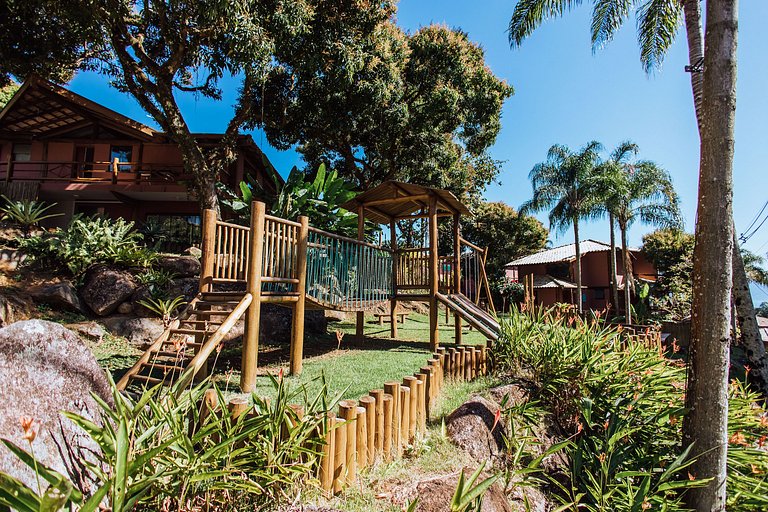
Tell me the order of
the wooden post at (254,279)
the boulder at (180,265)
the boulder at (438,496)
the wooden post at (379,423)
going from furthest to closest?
the boulder at (180,265)
the wooden post at (254,279)
the wooden post at (379,423)
the boulder at (438,496)

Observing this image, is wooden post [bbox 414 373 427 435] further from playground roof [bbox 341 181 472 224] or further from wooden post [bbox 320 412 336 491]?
playground roof [bbox 341 181 472 224]

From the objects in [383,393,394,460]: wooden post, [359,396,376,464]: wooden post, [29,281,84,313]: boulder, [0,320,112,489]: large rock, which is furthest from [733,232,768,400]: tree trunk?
[29,281,84,313]: boulder

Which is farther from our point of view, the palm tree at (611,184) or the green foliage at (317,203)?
the palm tree at (611,184)

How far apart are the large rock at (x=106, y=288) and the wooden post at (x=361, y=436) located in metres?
8.41

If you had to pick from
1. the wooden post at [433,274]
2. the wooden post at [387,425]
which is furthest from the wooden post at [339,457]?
the wooden post at [433,274]

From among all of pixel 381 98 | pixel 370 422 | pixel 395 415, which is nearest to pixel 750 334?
pixel 395 415

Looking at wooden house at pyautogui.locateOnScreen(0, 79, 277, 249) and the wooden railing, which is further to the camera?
wooden house at pyautogui.locateOnScreen(0, 79, 277, 249)

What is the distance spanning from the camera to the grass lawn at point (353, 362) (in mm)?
5047

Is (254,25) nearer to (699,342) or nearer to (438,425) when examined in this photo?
(438,425)

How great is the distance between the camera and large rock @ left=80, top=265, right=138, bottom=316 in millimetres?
8836

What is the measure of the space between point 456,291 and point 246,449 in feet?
25.0

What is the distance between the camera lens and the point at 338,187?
10914 mm

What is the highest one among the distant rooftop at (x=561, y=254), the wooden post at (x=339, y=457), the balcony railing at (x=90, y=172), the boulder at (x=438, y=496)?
the balcony railing at (x=90, y=172)

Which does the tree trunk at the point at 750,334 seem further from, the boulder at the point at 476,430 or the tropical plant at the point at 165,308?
the tropical plant at the point at 165,308
